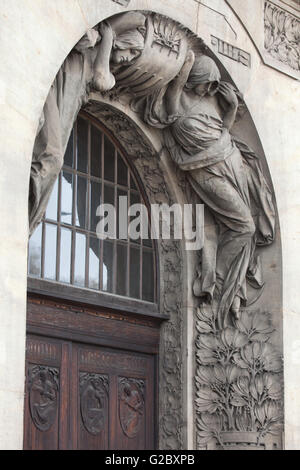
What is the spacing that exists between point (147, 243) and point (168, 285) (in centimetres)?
54

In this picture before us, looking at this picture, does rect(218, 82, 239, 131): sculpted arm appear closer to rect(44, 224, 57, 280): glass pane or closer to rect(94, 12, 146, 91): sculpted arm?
rect(94, 12, 146, 91): sculpted arm

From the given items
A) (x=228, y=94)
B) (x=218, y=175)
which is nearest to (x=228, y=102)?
(x=228, y=94)

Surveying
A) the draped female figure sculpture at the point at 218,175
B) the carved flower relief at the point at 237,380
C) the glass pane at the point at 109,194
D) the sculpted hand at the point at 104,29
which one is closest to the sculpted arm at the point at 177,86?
the draped female figure sculpture at the point at 218,175

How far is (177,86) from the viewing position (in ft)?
37.2

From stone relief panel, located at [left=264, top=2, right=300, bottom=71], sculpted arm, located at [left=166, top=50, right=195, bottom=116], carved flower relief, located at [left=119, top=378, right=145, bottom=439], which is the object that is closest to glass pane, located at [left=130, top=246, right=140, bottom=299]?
carved flower relief, located at [left=119, top=378, right=145, bottom=439]

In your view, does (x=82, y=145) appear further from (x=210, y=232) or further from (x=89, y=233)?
(x=210, y=232)

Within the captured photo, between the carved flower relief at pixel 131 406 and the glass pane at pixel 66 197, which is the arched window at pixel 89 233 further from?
the carved flower relief at pixel 131 406

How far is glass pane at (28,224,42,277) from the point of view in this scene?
10.4 metres

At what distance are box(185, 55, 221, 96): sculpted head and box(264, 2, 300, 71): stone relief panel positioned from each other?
3.94ft

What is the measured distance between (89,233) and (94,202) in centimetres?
37

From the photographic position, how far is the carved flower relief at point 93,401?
425 inches

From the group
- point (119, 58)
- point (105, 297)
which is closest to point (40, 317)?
point (105, 297)

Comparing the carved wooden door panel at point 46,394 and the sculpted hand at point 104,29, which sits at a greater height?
the sculpted hand at point 104,29

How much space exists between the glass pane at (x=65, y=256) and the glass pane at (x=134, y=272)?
1032mm
